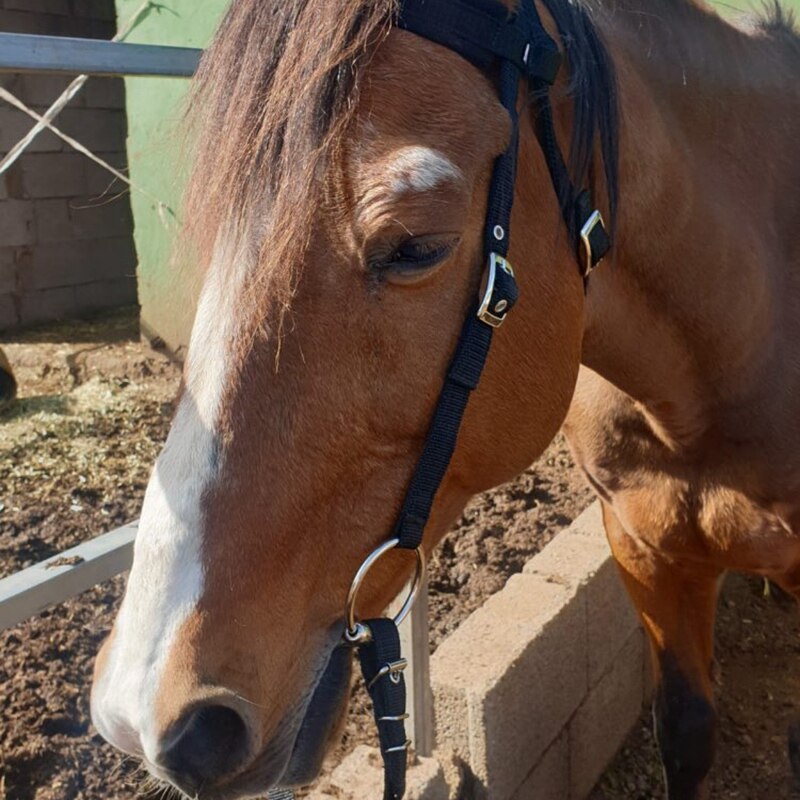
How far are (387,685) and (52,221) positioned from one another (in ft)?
19.1

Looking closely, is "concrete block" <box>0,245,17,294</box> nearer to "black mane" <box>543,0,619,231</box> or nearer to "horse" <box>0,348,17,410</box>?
"horse" <box>0,348,17,410</box>

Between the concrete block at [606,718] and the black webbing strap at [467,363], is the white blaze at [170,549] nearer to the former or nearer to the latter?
the black webbing strap at [467,363]

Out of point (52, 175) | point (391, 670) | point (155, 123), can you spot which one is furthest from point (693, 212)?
point (52, 175)

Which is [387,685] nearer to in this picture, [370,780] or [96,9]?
[370,780]

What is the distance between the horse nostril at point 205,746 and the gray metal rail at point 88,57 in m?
0.84

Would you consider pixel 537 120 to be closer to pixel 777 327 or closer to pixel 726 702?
pixel 777 327

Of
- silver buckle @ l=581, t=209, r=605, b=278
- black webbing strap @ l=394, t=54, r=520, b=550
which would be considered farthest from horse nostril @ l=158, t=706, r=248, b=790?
silver buckle @ l=581, t=209, r=605, b=278

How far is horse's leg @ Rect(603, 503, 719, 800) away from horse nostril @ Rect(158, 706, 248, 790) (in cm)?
129

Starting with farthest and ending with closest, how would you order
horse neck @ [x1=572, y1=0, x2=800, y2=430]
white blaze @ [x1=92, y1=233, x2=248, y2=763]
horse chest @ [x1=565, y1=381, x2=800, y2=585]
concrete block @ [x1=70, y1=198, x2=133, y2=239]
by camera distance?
concrete block @ [x1=70, y1=198, x2=133, y2=239] < horse chest @ [x1=565, y1=381, x2=800, y2=585] < horse neck @ [x1=572, y1=0, x2=800, y2=430] < white blaze @ [x1=92, y1=233, x2=248, y2=763]

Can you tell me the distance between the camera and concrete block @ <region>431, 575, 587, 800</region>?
2.11 metres

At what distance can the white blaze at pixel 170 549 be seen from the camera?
105 centimetres

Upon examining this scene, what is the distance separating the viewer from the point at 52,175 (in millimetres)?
6242

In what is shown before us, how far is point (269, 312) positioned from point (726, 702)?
2.44 meters

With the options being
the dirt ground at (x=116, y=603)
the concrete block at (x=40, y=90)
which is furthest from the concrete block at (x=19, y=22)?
the dirt ground at (x=116, y=603)
